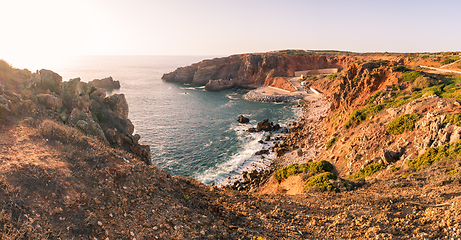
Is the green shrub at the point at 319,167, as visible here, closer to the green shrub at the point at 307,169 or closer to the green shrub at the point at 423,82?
the green shrub at the point at 307,169

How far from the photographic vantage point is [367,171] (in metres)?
20.9

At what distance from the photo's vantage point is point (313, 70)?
4892 inches

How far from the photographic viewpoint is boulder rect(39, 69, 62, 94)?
17750 mm

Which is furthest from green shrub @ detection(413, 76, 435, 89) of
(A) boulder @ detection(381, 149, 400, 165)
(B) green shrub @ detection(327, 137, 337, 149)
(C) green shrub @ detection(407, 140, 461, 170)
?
(C) green shrub @ detection(407, 140, 461, 170)

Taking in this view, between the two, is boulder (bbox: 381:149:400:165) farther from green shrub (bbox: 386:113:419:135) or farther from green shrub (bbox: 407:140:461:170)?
green shrub (bbox: 386:113:419:135)

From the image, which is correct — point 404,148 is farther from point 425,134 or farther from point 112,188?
point 112,188

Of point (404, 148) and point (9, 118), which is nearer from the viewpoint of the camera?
point (9, 118)

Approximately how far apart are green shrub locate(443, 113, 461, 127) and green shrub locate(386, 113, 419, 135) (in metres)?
3.22

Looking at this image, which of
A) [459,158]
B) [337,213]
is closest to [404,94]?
[459,158]

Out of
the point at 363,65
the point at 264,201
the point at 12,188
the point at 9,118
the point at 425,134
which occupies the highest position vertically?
the point at 363,65

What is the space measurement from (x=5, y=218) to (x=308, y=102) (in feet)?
278

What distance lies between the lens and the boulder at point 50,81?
17750 millimetres

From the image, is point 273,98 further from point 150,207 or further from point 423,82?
point 150,207

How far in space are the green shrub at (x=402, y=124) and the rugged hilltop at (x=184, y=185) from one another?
0.13 metres
